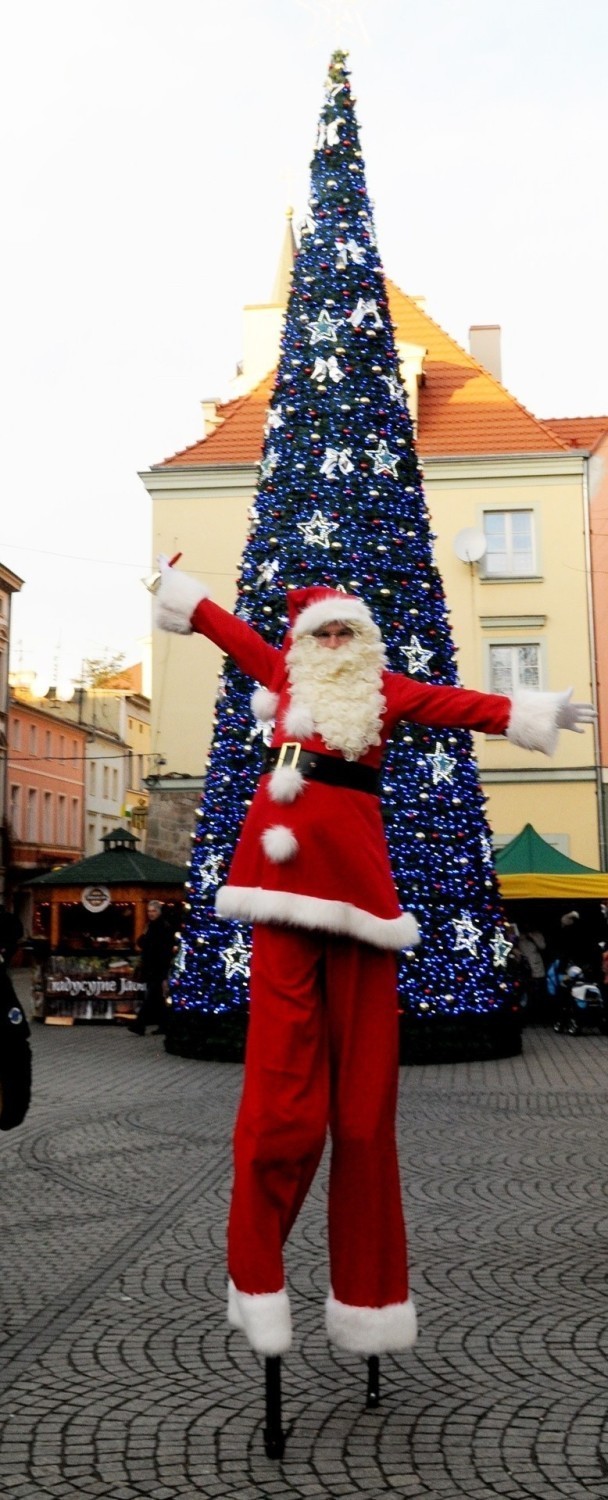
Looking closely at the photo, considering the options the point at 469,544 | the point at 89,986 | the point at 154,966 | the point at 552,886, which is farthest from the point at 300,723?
the point at 469,544

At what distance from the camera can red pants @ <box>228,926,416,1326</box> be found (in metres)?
3.61

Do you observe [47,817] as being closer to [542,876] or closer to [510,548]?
[510,548]

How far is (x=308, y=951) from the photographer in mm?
3791

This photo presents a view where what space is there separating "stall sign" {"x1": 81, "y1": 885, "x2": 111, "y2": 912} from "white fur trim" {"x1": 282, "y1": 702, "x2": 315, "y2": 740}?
625 inches

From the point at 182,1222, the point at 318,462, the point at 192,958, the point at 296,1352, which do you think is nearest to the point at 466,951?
the point at 192,958

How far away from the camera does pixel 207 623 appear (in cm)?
441

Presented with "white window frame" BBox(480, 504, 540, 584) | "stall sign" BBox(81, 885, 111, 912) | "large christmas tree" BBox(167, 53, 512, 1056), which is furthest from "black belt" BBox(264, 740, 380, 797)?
"white window frame" BBox(480, 504, 540, 584)

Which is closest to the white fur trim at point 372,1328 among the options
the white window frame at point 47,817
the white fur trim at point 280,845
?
the white fur trim at point 280,845

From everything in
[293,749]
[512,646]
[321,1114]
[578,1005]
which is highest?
[512,646]

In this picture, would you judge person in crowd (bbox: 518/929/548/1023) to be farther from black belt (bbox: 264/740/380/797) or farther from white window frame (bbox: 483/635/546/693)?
black belt (bbox: 264/740/380/797)

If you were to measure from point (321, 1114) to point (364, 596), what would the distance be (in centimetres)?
896

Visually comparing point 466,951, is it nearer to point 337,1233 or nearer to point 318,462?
point 318,462

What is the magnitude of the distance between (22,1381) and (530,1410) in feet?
4.66

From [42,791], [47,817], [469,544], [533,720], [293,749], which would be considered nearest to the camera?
[293,749]
